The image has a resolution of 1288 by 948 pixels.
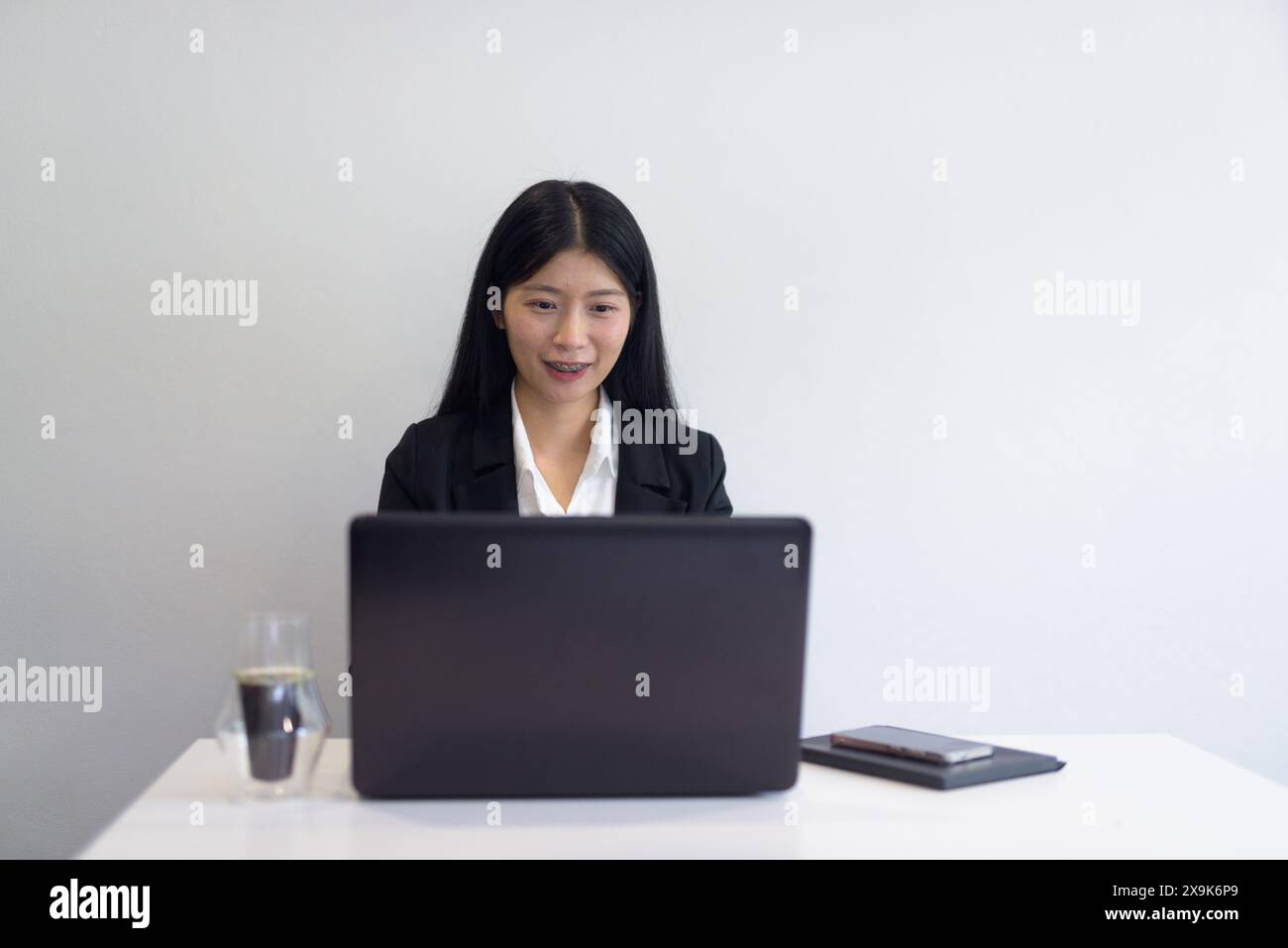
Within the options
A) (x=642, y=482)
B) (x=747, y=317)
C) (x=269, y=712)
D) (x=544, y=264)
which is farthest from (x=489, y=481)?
(x=269, y=712)

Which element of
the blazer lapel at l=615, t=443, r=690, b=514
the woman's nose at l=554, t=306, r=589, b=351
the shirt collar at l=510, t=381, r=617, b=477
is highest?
the woman's nose at l=554, t=306, r=589, b=351

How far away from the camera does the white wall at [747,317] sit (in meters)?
2.94

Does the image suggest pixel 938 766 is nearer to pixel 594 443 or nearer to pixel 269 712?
pixel 269 712

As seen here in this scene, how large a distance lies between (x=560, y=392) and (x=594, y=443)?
139 millimetres

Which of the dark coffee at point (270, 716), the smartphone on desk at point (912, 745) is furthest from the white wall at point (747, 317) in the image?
the dark coffee at point (270, 716)

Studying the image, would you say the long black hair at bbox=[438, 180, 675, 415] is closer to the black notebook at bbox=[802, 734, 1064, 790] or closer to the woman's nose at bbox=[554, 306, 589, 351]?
the woman's nose at bbox=[554, 306, 589, 351]

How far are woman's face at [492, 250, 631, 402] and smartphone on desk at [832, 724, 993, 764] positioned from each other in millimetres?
1096

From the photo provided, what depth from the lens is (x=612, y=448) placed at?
273cm

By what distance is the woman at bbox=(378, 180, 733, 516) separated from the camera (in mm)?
2588

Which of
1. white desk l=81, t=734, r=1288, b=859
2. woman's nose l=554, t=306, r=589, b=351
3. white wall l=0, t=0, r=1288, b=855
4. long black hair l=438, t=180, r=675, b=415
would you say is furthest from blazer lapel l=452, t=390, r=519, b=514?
white desk l=81, t=734, r=1288, b=859

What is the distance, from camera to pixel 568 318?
8.47 ft

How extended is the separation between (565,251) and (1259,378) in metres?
1.93

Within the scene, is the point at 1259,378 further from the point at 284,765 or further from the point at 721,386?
the point at 284,765
